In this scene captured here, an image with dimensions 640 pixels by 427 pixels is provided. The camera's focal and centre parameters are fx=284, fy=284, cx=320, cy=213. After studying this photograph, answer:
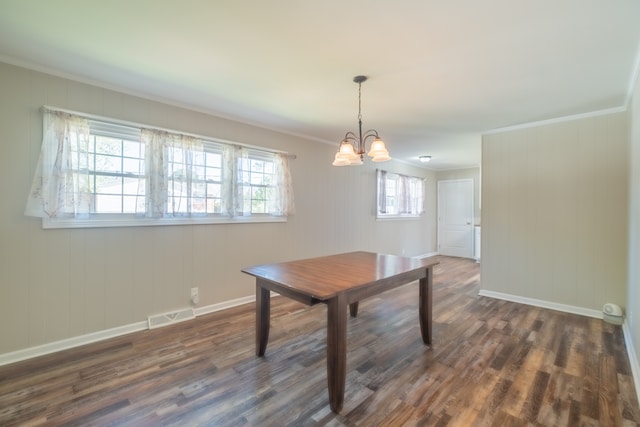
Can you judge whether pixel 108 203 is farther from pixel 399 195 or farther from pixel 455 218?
pixel 455 218

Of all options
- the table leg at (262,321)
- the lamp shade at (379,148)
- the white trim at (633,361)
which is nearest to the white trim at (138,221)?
the table leg at (262,321)

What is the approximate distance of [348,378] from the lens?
2146 mm

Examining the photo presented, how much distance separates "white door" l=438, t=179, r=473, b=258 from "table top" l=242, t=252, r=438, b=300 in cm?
534

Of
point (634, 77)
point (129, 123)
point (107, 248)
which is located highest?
point (634, 77)

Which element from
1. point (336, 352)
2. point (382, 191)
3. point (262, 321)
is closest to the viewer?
point (336, 352)

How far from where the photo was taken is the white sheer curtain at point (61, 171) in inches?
94.8

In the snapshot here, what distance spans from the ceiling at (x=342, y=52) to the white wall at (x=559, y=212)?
0.49 metres

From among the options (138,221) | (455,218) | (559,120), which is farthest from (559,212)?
(138,221)

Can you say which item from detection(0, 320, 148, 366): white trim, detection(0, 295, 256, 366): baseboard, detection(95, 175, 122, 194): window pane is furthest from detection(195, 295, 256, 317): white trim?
detection(95, 175, 122, 194): window pane

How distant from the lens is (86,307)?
8.77 ft

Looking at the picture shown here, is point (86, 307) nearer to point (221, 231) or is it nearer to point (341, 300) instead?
point (221, 231)

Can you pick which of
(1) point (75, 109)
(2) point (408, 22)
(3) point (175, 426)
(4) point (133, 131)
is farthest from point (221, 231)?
(2) point (408, 22)

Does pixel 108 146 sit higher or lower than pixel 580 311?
higher

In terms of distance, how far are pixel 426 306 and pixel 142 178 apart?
3099mm
